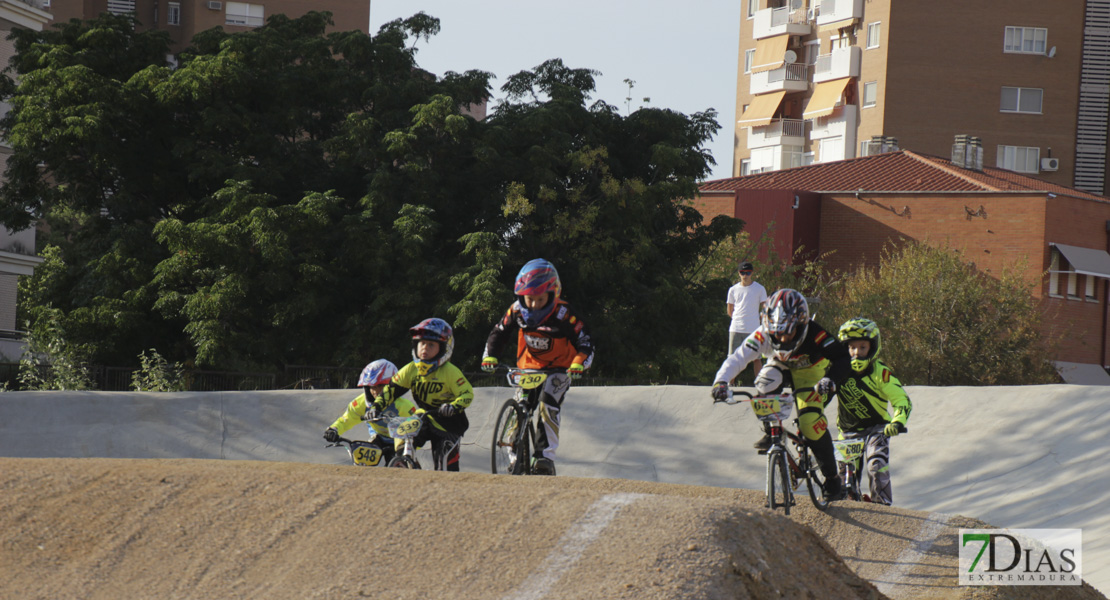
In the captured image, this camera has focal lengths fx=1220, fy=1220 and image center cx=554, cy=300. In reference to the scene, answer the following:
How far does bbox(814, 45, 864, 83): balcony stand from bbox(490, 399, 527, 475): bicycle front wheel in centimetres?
5373

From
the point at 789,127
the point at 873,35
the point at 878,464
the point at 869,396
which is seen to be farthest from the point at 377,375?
the point at 789,127

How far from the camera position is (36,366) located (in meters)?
21.8

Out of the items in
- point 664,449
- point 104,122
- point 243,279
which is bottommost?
point 664,449

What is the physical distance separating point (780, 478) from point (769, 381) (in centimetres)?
73

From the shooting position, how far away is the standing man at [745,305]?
1719 cm

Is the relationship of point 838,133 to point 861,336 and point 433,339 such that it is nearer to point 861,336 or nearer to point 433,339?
point 861,336

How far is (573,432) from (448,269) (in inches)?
294

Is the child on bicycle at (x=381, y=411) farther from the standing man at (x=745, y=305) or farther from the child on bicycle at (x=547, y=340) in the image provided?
the standing man at (x=745, y=305)

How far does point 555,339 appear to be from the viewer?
10.6m

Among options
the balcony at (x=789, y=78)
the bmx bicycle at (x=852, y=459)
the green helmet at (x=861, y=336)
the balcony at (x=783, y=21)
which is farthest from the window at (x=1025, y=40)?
the bmx bicycle at (x=852, y=459)

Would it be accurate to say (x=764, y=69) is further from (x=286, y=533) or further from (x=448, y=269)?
(x=286, y=533)

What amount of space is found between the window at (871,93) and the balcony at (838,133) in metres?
0.81

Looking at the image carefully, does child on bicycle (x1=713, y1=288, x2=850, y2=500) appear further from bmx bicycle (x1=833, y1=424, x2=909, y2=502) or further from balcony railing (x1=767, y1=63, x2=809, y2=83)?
balcony railing (x1=767, y1=63, x2=809, y2=83)

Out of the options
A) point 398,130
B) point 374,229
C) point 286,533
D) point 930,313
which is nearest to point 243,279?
point 374,229
